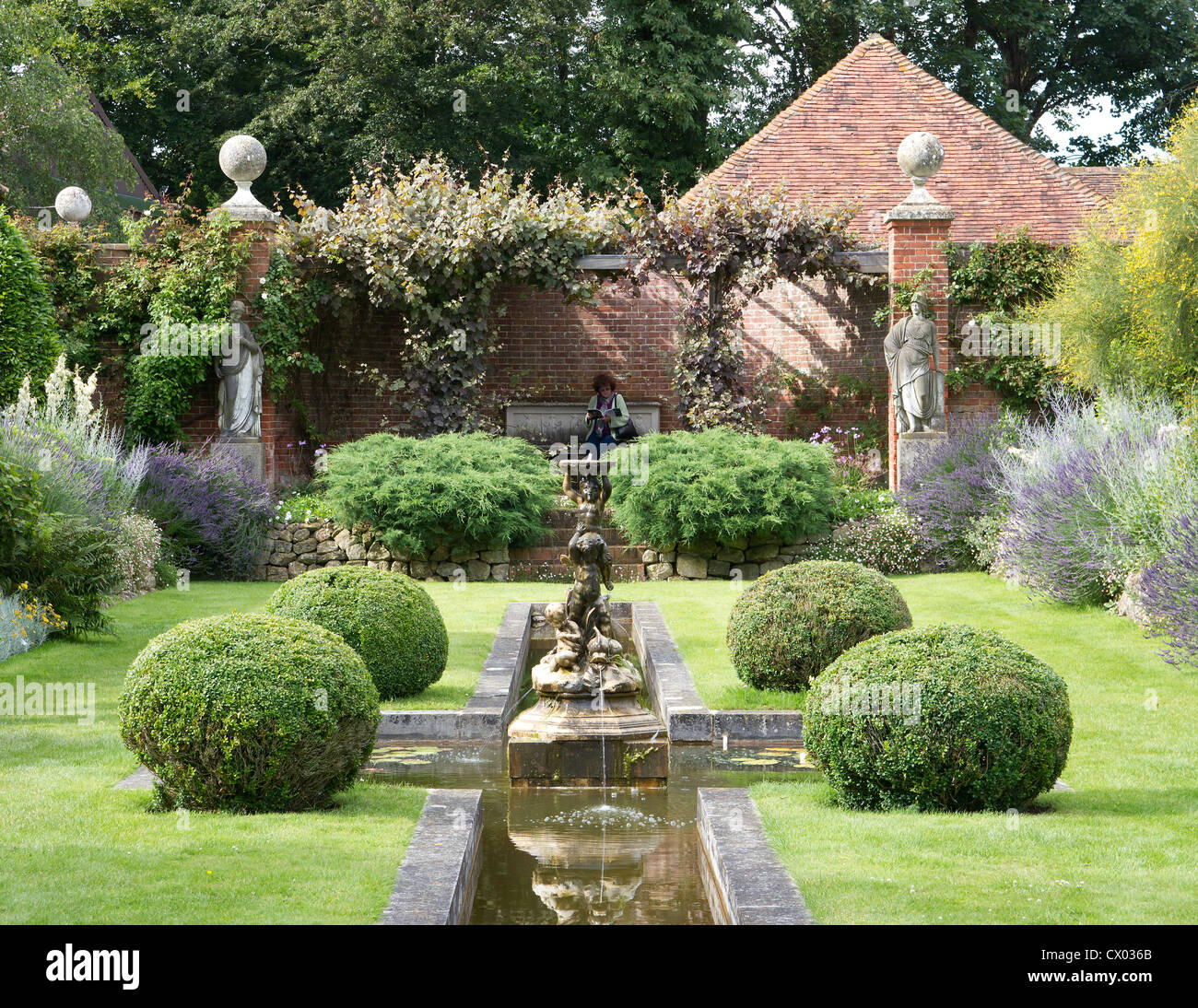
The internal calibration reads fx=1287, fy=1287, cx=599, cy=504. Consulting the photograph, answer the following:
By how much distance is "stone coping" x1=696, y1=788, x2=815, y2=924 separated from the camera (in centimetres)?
402

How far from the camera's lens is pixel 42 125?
22.3 metres

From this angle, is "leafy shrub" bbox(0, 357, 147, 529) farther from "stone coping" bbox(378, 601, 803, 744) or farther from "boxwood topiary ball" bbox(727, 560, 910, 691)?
"boxwood topiary ball" bbox(727, 560, 910, 691)

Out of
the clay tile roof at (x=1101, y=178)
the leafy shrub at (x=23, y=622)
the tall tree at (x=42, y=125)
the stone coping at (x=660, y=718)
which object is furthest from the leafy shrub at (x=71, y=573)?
the clay tile roof at (x=1101, y=178)

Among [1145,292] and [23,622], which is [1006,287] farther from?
[23,622]

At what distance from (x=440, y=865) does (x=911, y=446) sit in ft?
36.3

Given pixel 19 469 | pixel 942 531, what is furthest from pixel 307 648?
pixel 942 531

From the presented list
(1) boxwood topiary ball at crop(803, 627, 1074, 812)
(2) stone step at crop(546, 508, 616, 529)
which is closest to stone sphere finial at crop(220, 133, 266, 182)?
(2) stone step at crop(546, 508, 616, 529)

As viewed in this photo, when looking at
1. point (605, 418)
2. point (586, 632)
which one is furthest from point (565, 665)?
point (605, 418)

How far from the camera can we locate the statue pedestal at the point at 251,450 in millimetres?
14539

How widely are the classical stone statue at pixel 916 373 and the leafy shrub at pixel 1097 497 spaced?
2.76m

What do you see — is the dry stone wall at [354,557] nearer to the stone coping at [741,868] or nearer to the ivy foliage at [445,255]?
the ivy foliage at [445,255]
